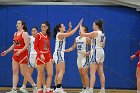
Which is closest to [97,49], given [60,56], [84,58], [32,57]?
[84,58]

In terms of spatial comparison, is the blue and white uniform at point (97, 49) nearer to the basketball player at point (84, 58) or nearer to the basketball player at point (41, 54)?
the basketball player at point (84, 58)

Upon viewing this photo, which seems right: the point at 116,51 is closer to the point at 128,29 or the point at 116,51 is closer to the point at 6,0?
the point at 128,29

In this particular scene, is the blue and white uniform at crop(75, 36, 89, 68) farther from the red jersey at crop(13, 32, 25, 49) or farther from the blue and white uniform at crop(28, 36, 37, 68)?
the red jersey at crop(13, 32, 25, 49)

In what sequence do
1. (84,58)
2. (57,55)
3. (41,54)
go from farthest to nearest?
(84,58)
(57,55)
(41,54)

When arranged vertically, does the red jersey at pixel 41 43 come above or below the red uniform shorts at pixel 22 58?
above

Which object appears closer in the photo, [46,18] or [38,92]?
[38,92]

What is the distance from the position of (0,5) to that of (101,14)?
10.1 feet

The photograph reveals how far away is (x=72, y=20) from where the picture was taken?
11258 mm

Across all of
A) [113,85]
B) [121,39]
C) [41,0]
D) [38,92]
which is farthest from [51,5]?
[38,92]

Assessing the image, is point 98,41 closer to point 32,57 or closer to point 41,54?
point 41,54

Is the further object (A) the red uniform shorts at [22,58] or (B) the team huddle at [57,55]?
(A) the red uniform shorts at [22,58]

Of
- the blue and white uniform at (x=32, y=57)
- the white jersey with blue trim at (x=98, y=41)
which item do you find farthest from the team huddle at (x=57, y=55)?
the blue and white uniform at (x=32, y=57)

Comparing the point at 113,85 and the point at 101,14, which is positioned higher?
the point at 101,14

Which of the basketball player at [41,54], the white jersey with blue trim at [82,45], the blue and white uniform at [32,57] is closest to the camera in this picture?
the basketball player at [41,54]
